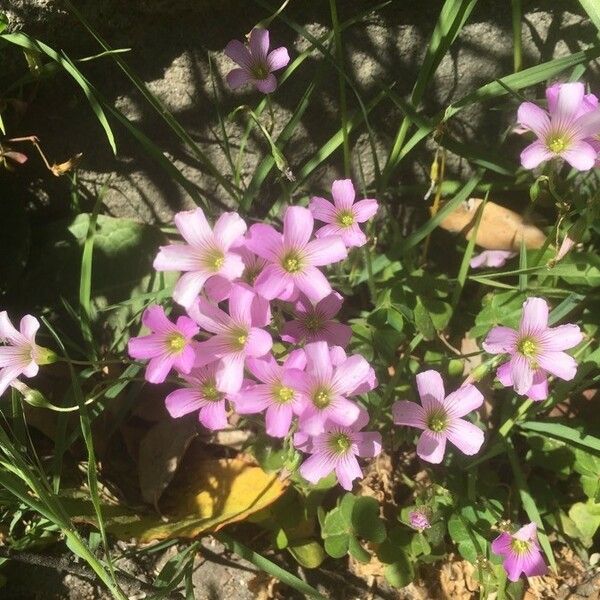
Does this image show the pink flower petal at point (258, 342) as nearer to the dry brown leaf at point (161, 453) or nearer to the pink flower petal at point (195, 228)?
the pink flower petal at point (195, 228)

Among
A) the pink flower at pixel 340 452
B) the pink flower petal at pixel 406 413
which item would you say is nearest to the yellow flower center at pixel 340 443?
the pink flower at pixel 340 452

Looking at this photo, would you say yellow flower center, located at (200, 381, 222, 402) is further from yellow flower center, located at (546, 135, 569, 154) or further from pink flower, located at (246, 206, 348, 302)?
yellow flower center, located at (546, 135, 569, 154)

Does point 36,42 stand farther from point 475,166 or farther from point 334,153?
point 475,166

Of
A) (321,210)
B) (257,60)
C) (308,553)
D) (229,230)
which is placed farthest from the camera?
(308,553)

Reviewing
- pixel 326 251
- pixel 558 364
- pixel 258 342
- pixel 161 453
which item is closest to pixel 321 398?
pixel 258 342

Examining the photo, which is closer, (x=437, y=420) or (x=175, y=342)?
(x=175, y=342)

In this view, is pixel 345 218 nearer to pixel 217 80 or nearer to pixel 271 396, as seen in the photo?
pixel 271 396
